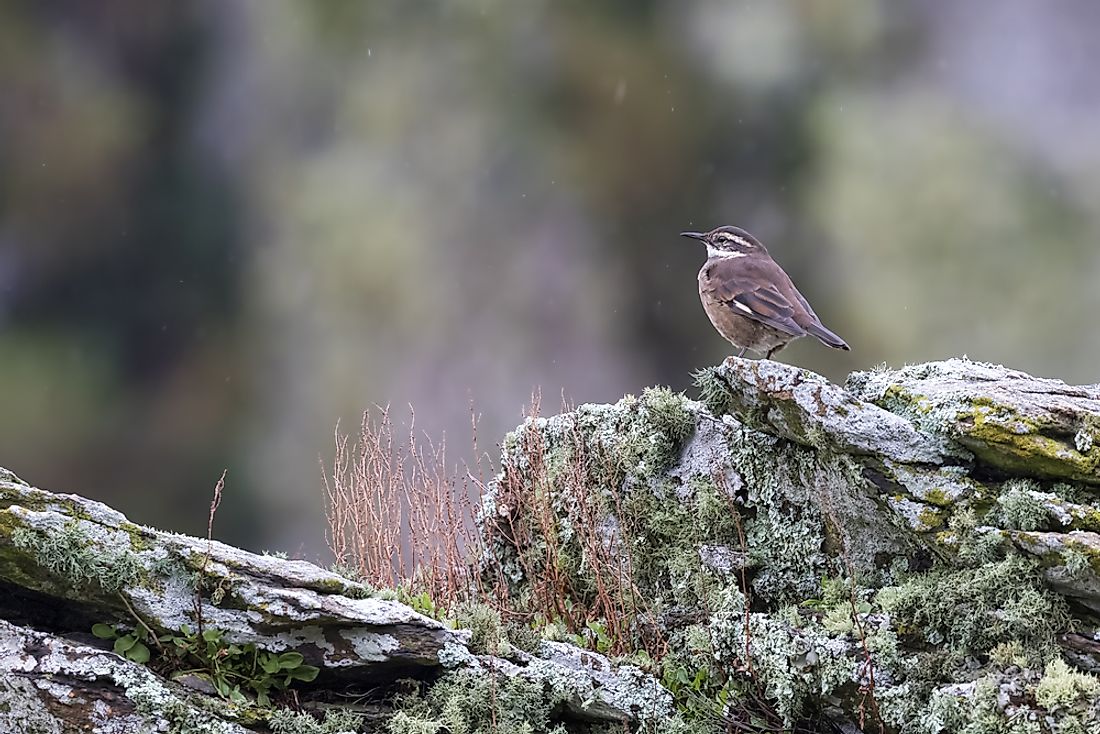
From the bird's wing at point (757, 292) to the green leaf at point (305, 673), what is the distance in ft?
10.3

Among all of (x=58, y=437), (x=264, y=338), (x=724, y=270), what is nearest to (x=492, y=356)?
(x=264, y=338)

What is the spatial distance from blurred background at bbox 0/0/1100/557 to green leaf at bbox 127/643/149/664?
11.6 metres

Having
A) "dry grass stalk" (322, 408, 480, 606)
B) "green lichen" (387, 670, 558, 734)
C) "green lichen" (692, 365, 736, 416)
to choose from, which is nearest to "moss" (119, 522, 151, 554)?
"green lichen" (387, 670, 558, 734)

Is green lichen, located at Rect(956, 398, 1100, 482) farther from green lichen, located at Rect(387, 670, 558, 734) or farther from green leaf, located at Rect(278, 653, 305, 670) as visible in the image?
green leaf, located at Rect(278, 653, 305, 670)

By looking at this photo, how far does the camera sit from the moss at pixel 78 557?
403cm

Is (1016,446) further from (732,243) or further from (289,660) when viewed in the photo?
(732,243)

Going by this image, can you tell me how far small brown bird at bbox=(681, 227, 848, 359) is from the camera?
639 cm

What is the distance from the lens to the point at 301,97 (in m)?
22.3

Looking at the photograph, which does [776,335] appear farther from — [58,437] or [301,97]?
[301,97]

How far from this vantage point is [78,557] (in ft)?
13.3

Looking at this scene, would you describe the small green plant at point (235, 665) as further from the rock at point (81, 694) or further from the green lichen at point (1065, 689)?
the green lichen at point (1065, 689)

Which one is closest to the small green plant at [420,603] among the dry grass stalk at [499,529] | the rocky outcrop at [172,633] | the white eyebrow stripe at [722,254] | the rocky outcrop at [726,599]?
the dry grass stalk at [499,529]

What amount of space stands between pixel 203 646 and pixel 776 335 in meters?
3.55

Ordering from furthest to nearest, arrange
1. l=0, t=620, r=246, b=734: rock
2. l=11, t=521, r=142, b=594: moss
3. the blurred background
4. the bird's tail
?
the blurred background → the bird's tail → l=11, t=521, r=142, b=594: moss → l=0, t=620, r=246, b=734: rock
